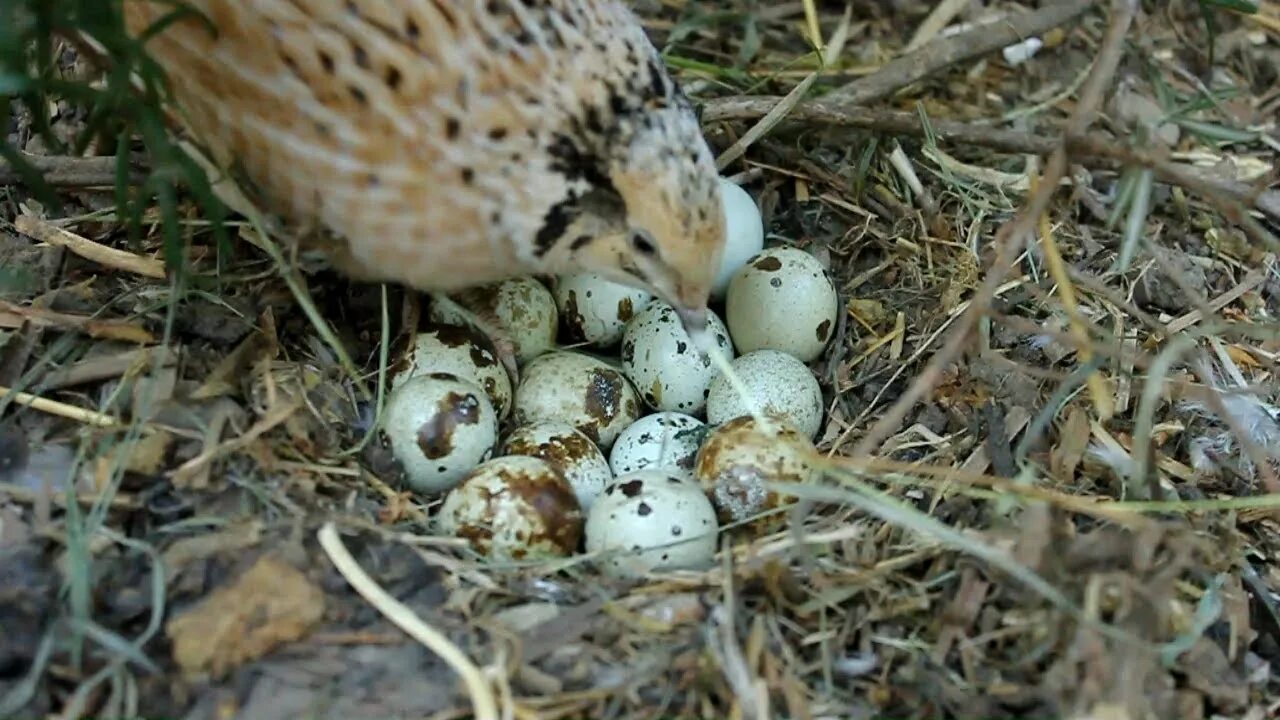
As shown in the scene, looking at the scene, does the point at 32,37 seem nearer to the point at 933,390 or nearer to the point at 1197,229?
the point at 933,390

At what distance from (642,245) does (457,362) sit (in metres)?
0.59

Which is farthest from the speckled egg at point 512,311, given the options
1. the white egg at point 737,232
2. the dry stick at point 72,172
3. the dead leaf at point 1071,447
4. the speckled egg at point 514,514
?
the dead leaf at point 1071,447

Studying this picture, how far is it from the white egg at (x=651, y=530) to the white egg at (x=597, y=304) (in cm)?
69

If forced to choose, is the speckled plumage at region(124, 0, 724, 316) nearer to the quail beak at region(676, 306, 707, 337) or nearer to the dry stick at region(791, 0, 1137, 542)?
the quail beak at region(676, 306, 707, 337)

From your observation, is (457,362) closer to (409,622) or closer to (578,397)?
(578,397)

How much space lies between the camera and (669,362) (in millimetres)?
2920

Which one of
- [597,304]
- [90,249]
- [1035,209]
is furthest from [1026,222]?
[90,249]

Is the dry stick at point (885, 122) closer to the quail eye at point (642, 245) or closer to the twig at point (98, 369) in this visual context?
the quail eye at point (642, 245)

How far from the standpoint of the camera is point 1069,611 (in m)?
2.02

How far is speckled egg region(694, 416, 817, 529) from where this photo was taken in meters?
2.56

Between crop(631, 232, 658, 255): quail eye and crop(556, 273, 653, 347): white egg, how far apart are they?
555 mm

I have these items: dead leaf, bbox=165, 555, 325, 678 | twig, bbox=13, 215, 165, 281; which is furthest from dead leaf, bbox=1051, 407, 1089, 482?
twig, bbox=13, 215, 165, 281

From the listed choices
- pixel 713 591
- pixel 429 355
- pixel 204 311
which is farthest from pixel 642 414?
pixel 204 311

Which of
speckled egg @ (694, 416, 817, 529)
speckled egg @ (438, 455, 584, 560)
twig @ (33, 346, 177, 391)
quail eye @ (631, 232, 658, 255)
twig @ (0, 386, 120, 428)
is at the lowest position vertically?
speckled egg @ (694, 416, 817, 529)
